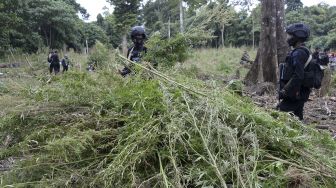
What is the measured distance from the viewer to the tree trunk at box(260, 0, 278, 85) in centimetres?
828

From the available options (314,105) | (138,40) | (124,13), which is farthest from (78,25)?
(138,40)

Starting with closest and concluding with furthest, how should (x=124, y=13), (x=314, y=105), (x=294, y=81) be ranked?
(x=294, y=81) < (x=314, y=105) < (x=124, y=13)

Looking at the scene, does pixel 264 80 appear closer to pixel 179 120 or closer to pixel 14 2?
pixel 179 120

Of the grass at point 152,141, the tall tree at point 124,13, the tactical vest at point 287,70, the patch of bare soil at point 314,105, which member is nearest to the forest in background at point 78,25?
the tall tree at point 124,13

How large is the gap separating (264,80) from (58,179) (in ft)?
24.2

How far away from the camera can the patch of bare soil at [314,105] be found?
17.6ft

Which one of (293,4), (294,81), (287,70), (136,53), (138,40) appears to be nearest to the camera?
(294,81)

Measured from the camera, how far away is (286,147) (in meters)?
1.67

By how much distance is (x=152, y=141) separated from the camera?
63.0 inches

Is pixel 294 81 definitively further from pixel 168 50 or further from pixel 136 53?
pixel 136 53

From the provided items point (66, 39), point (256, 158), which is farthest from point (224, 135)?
point (66, 39)

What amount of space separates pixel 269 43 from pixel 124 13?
24383 mm

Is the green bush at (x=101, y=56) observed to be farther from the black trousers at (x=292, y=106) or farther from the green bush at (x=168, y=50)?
the black trousers at (x=292, y=106)

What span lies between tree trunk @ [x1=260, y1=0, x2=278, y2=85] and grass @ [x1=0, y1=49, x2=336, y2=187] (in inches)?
252
